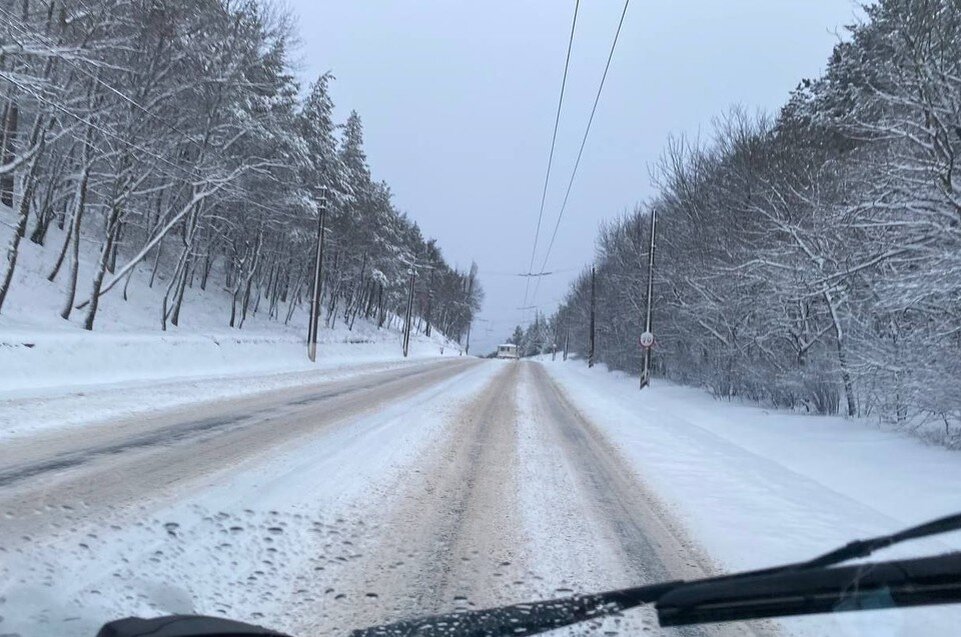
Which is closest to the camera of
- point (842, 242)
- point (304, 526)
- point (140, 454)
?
point (304, 526)

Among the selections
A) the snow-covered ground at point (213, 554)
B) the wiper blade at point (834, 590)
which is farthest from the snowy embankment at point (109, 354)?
the wiper blade at point (834, 590)

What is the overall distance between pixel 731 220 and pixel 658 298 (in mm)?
9441

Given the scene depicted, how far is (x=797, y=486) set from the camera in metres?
8.19

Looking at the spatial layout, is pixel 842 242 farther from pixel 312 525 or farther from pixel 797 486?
pixel 312 525

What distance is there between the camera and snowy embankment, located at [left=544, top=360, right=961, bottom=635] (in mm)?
4969

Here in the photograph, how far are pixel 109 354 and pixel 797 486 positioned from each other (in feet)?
51.2

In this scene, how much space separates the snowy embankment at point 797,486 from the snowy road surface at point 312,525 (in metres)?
0.19

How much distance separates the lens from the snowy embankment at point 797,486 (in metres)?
4.97

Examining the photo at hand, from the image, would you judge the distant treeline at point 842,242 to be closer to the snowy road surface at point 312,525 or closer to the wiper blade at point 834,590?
the snowy road surface at point 312,525

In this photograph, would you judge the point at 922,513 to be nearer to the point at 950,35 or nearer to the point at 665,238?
the point at 950,35

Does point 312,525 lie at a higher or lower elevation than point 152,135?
lower

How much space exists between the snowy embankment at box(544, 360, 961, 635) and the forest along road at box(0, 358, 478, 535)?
15.1 feet

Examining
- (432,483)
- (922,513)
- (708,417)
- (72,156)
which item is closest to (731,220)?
(708,417)

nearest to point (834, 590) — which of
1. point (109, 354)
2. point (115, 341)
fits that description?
point (109, 354)
